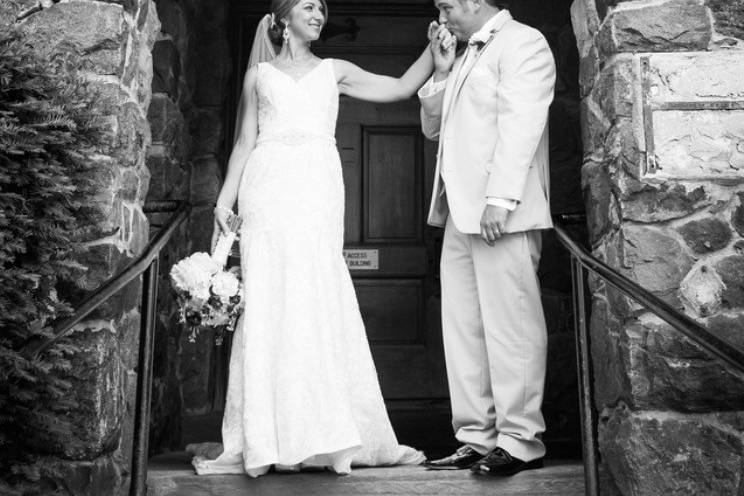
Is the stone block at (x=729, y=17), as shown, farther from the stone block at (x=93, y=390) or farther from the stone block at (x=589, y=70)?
the stone block at (x=93, y=390)

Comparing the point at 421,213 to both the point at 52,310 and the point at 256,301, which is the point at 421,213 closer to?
the point at 256,301

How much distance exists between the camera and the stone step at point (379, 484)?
341 cm

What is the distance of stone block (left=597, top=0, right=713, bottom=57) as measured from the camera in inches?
136

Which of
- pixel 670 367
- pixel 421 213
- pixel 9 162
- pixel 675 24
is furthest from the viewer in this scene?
pixel 421 213

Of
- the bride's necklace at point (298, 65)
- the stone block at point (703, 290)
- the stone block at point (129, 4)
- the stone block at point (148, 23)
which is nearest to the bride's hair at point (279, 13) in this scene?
the bride's necklace at point (298, 65)

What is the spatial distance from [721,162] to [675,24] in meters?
0.58

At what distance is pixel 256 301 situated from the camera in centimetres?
372

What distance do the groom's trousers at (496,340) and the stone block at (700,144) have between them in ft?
2.17

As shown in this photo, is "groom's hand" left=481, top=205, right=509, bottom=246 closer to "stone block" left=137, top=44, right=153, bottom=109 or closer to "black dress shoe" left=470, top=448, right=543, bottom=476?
"black dress shoe" left=470, top=448, right=543, bottom=476

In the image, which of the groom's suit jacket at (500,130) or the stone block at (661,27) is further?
the groom's suit jacket at (500,130)

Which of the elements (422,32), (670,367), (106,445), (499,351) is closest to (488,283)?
(499,351)

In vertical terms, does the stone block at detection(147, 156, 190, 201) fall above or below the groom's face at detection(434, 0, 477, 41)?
below

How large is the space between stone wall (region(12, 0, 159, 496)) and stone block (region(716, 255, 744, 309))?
2263 mm

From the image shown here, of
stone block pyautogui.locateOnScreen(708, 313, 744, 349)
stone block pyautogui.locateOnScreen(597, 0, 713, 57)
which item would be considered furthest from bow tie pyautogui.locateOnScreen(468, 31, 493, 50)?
stone block pyautogui.locateOnScreen(708, 313, 744, 349)
